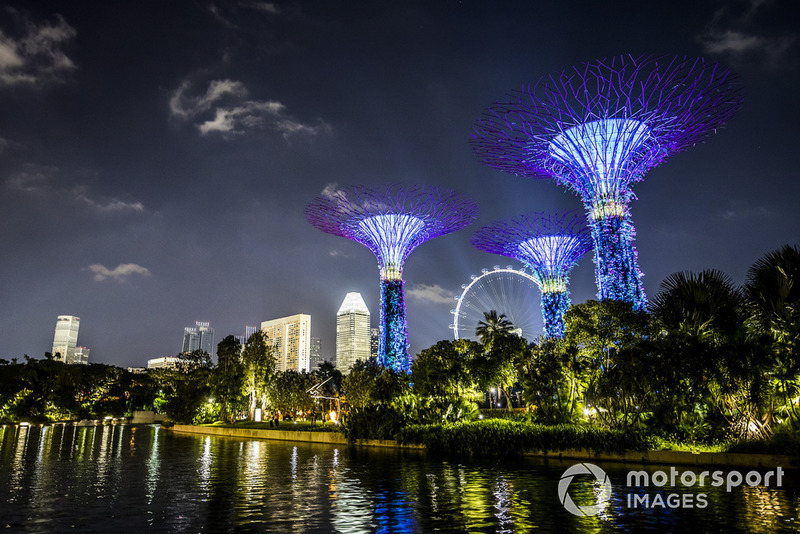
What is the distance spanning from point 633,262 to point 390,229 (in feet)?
69.7

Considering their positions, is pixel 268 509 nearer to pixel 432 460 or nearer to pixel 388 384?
pixel 432 460

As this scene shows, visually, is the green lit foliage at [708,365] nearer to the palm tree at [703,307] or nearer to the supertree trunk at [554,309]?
the palm tree at [703,307]

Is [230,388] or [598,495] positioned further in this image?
[230,388]

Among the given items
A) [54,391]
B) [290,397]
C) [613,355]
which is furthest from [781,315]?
[54,391]

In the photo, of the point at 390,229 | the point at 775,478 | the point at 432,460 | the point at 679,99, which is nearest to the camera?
the point at 775,478

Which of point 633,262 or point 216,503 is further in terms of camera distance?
point 633,262

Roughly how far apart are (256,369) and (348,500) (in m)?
38.3

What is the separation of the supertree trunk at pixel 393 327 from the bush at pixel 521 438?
723 inches

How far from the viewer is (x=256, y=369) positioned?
48.3 metres

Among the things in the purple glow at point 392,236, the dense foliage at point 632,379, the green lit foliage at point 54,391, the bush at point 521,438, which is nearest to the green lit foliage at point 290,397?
the purple glow at point 392,236

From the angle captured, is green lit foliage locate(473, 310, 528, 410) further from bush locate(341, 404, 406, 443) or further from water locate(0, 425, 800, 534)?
water locate(0, 425, 800, 534)

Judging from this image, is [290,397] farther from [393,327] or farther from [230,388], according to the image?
[393,327]

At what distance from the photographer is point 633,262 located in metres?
28.4

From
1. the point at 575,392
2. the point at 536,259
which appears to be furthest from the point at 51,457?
the point at 536,259
